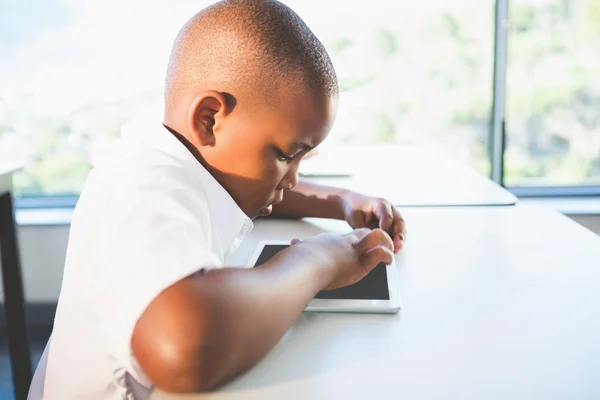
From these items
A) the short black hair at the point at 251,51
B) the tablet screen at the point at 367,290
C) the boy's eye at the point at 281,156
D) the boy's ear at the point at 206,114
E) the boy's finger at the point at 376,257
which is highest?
the short black hair at the point at 251,51

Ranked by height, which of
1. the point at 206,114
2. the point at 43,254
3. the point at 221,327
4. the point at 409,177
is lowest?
the point at 43,254

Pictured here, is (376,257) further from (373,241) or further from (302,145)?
(302,145)

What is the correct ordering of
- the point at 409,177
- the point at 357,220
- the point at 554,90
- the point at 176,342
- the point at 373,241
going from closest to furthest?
the point at 176,342, the point at 373,241, the point at 357,220, the point at 409,177, the point at 554,90

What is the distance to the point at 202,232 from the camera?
627 millimetres

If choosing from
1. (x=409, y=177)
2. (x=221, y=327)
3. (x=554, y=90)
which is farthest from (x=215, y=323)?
(x=554, y=90)

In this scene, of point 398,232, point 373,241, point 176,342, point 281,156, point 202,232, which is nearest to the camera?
point 176,342

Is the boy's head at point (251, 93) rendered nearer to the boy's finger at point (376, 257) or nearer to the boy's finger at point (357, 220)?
the boy's finger at point (376, 257)

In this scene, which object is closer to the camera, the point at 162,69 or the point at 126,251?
the point at 126,251

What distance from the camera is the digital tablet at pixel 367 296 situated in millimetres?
744

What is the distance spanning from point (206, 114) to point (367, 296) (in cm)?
30

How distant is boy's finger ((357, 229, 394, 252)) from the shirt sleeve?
0.98ft

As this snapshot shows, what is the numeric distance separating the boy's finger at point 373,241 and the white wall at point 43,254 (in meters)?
1.96

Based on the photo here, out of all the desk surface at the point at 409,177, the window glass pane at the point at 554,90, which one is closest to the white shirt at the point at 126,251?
the desk surface at the point at 409,177

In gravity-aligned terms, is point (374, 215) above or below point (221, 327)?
below
